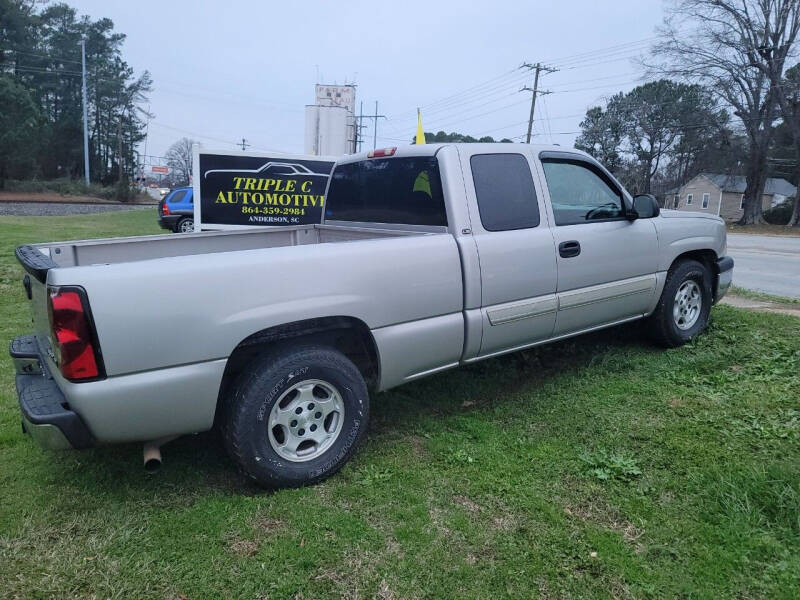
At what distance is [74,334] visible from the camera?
2.36m

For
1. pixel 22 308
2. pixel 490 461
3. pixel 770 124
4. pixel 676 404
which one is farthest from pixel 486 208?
pixel 770 124

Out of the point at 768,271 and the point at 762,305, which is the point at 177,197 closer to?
the point at 768,271

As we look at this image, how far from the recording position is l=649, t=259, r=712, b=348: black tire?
4.92 meters

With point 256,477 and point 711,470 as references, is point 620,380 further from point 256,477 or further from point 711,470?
point 256,477

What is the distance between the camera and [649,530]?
2.67 metres

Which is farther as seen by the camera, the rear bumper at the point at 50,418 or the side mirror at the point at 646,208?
the side mirror at the point at 646,208

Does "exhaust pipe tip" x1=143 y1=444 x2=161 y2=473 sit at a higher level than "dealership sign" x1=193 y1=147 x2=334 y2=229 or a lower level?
lower

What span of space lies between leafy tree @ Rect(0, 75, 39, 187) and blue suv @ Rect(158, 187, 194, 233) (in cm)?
3774

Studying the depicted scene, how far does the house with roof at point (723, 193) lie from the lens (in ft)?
192

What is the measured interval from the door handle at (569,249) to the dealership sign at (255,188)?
4654 mm

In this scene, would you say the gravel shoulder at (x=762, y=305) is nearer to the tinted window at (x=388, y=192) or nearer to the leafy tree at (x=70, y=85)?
the tinted window at (x=388, y=192)

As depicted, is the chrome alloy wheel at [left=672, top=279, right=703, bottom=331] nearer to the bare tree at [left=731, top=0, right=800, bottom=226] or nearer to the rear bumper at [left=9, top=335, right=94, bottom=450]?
the rear bumper at [left=9, top=335, right=94, bottom=450]

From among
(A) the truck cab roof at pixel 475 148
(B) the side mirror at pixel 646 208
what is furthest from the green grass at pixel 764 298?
(A) the truck cab roof at pixel 475 148

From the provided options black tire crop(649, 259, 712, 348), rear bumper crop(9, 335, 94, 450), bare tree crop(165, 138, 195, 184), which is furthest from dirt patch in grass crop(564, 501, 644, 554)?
bare tree crop(165, 138, 195, 184)
